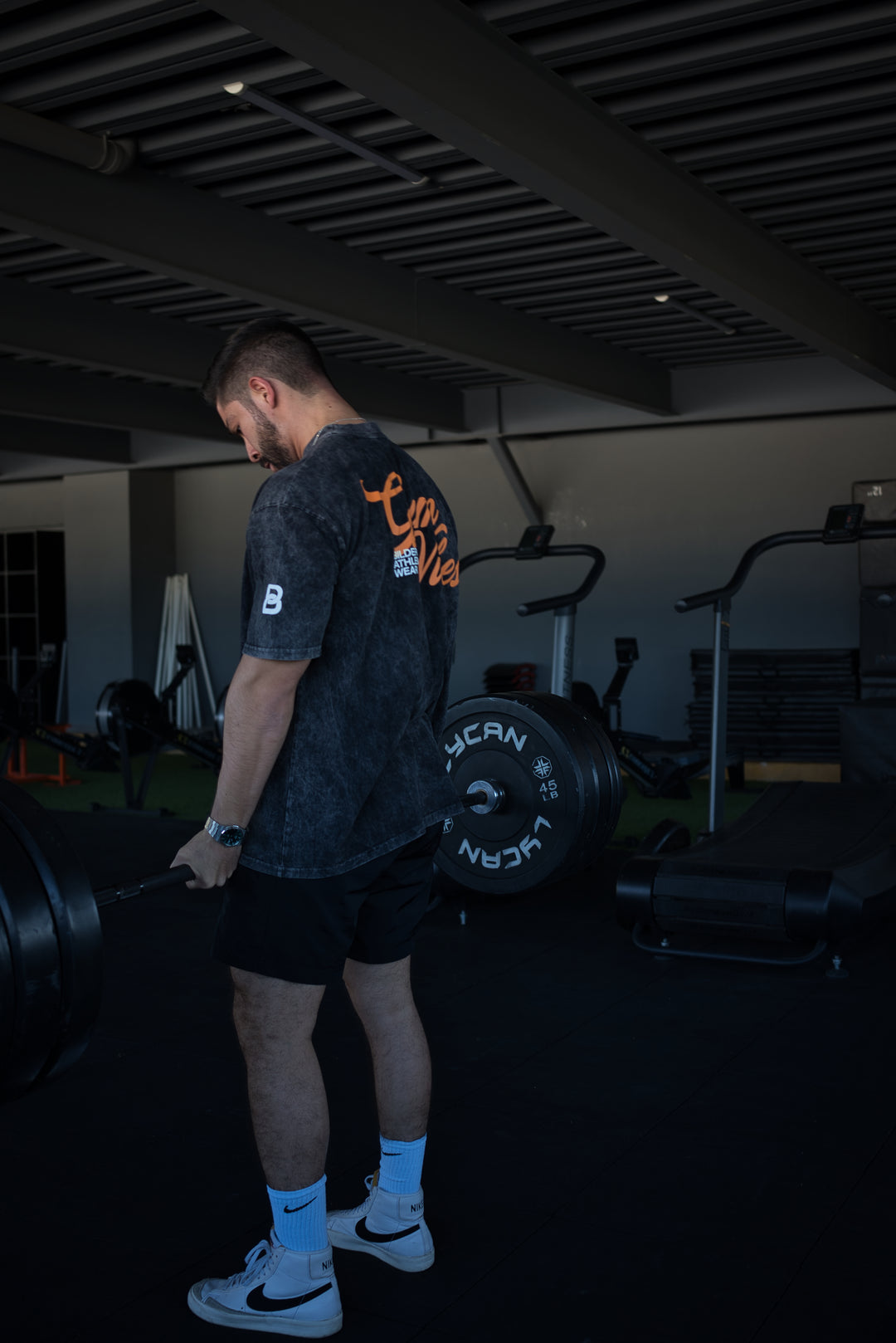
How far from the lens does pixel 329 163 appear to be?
429 centimetres

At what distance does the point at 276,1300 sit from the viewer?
1845mm

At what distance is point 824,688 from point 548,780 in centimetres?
441

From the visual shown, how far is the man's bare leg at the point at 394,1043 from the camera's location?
78.6 inches

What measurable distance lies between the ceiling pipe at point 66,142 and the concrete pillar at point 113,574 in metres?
6.36

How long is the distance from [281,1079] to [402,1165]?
36cm

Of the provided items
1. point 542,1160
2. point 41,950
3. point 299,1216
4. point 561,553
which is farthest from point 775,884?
point 41,950

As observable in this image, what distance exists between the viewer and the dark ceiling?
3.21 m

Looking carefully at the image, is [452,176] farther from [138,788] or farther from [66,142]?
[138,788]

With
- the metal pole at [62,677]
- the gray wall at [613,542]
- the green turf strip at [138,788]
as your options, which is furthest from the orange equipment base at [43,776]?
the metal pole at [62,677]

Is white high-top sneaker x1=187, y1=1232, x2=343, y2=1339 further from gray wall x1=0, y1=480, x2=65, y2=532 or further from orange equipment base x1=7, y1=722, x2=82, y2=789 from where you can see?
gray wall x1=0, y1=480, x2=65, y2=532

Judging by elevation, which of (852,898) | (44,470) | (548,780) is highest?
(44,470)

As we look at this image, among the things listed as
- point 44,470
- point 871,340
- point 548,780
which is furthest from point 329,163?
point 44,470

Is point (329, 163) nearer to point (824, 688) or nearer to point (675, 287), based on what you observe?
point (675, 287)

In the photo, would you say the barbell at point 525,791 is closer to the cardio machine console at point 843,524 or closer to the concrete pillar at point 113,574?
the cardio machine console at point 843,524
